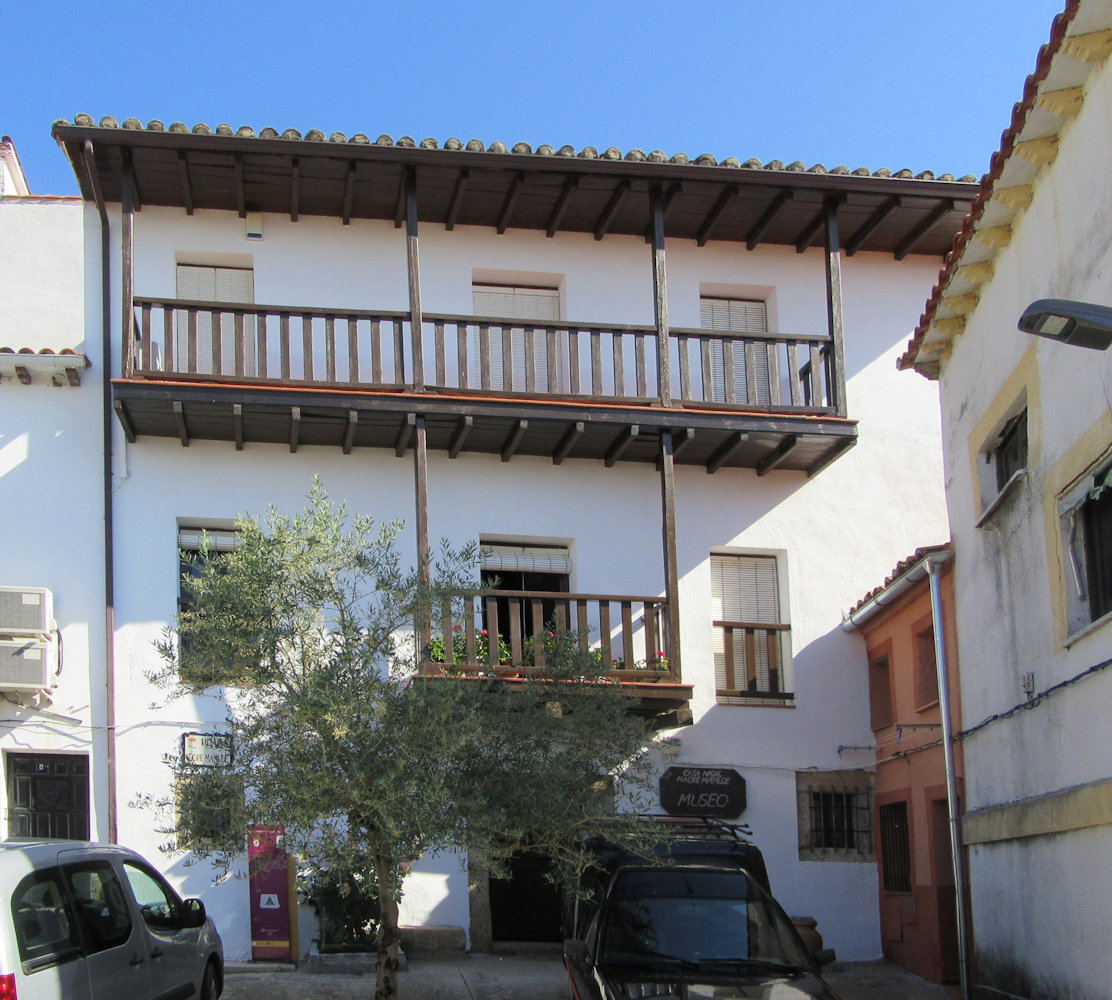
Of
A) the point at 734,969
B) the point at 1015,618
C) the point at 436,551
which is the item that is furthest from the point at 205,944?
the point at 1015,618

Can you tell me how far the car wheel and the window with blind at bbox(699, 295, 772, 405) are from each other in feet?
26.9

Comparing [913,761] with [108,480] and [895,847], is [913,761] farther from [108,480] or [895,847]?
[108,480]

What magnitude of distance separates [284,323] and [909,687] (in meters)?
7.45

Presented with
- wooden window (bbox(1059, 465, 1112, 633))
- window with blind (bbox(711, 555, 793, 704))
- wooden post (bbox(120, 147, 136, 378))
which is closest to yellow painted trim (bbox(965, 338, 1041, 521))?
wooden window (bbox(1059, 465, 1112, 633))

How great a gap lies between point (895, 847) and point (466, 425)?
6361 mm

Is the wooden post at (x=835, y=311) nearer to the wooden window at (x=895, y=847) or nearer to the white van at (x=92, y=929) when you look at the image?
the wooden window at (x=895, y=847)

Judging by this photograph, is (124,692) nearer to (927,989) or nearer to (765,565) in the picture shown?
(765,565)

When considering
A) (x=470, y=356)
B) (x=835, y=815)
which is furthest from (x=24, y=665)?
(x=835, y=815)

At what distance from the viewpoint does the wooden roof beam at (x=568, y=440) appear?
14.9 m

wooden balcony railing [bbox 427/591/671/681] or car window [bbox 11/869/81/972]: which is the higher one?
wooden balcony railing [bbox 427/591/671/681]

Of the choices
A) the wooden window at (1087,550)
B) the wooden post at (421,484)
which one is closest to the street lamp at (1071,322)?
the wooden window at (1087,550)

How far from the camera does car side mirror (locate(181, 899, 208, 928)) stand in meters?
9.67

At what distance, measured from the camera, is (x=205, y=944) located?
10078mm

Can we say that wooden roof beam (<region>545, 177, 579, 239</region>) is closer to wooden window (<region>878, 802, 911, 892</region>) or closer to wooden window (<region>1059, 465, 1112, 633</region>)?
wooden window (<region>1059, 465, 1112, 633</region>)
